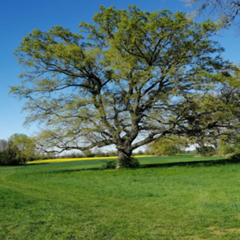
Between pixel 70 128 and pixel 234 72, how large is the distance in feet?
50.3

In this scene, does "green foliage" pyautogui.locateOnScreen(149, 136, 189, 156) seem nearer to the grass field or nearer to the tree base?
the tree base

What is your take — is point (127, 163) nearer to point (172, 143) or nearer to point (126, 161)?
point (126, 161)

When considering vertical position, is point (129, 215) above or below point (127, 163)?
below

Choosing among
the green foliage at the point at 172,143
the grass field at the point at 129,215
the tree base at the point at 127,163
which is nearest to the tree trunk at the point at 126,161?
the tree base at the point at 127,163

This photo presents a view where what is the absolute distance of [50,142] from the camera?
23.5 metres

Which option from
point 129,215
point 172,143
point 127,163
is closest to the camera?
point 129,215

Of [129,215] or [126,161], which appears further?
[126,161]

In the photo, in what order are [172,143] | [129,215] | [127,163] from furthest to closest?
[127,163] < [172,143] < [129,215]

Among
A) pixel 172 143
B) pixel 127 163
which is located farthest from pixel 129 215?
pixel 127 163

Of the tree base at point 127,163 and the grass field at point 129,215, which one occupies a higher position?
the tree base at point 127,163

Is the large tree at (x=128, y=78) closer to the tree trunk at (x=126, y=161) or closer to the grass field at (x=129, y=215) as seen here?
the tree trunk at (x=126, y=161)

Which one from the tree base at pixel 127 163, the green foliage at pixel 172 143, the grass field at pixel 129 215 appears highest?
the green foliage at pixel 172 143

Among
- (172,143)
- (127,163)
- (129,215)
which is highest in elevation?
(172,143)

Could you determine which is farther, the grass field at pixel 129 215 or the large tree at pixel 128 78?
the large tree at pixel 128 78
